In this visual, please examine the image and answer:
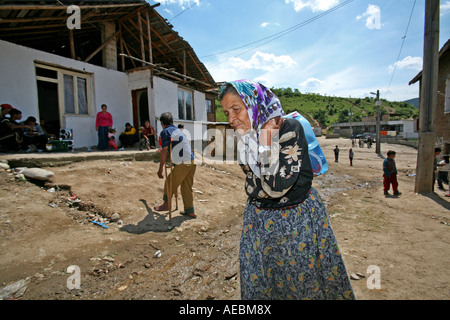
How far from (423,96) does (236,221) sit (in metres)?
6.34

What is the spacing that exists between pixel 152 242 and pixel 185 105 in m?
9.85

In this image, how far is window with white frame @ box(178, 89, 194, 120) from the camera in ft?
38.6

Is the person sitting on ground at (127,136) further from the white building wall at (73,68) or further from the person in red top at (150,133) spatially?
the person in red top at (150,133)

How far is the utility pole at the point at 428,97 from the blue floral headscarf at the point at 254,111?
705 cm

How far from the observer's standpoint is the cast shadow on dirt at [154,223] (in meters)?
3.66

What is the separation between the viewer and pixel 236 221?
4387 millimetres

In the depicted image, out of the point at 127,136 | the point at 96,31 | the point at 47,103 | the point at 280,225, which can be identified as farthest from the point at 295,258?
the point at 47,103

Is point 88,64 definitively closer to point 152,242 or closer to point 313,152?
point 152,242

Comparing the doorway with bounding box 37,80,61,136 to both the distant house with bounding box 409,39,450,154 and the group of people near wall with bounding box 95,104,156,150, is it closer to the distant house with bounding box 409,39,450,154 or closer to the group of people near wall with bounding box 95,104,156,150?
the group of people near wall with bounding box 95,104,156,150

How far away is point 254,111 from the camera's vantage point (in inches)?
52.6

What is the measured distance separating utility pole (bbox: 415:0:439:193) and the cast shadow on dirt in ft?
21.4
